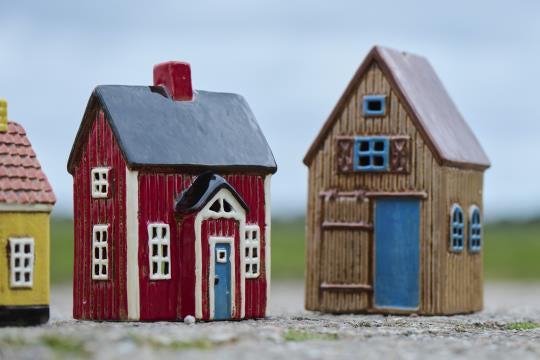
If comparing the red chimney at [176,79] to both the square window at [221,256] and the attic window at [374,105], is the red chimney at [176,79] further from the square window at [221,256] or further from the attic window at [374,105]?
the attic window at [374,105]

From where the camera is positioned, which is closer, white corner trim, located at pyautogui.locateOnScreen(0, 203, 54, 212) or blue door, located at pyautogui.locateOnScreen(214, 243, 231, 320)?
white corner trim, located at pyautogui.locateOnScreen(0, 203, 54, 212)

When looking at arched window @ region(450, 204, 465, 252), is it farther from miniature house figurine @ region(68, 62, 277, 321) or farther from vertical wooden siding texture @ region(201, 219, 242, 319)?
vertical wooden siding texture @ region(201, 219, 242, 319)

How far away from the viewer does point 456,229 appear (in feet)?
101

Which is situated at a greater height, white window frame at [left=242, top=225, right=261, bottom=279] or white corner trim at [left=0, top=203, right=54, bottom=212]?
white corner trim at [left=0, top=203, right=54, bottom=212]

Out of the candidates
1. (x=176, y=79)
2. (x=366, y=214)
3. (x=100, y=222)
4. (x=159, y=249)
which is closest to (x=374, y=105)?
(x=366, y=214)

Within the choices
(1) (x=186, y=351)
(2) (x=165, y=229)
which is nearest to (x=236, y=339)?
(1) (x=186, y=351)

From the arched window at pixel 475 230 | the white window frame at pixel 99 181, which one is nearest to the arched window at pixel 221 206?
the white window frame at pixel 99 181

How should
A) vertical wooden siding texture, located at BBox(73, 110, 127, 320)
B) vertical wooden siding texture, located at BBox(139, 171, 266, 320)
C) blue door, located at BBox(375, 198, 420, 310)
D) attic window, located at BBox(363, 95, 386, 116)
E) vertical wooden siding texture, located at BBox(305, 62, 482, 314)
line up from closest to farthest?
1. vertical wooden siding texture, located at BBox(139, 171, 266, 320)
2. vertical wooden siding texture, located at BBox(73, 110, 127, 320)
3. vertical wooden siding texture, located at BBox(305, 62, 482, 314)
4. blue door, located at BBox(375, 198, 420, 310)
5. attic window, located at BBox(363, 95, 386, 116)

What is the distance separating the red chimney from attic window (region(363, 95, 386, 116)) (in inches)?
193

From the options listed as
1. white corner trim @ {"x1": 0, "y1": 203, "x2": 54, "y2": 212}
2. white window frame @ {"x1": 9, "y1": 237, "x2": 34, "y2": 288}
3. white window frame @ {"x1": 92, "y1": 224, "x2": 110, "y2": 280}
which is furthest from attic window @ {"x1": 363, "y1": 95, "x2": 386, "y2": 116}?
white window frame @ {"x1": 9, "y1": 237, "x2": 34, "y2": 288}

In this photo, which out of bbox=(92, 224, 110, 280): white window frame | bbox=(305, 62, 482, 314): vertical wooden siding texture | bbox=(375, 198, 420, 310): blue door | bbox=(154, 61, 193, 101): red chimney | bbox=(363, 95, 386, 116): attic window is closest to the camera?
bbox=(92, 224, 110, 280): white window frame

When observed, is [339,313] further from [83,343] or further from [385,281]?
[83,343]

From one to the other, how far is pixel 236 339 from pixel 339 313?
35.1 feet

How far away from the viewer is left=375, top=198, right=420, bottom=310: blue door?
30.1 meters
